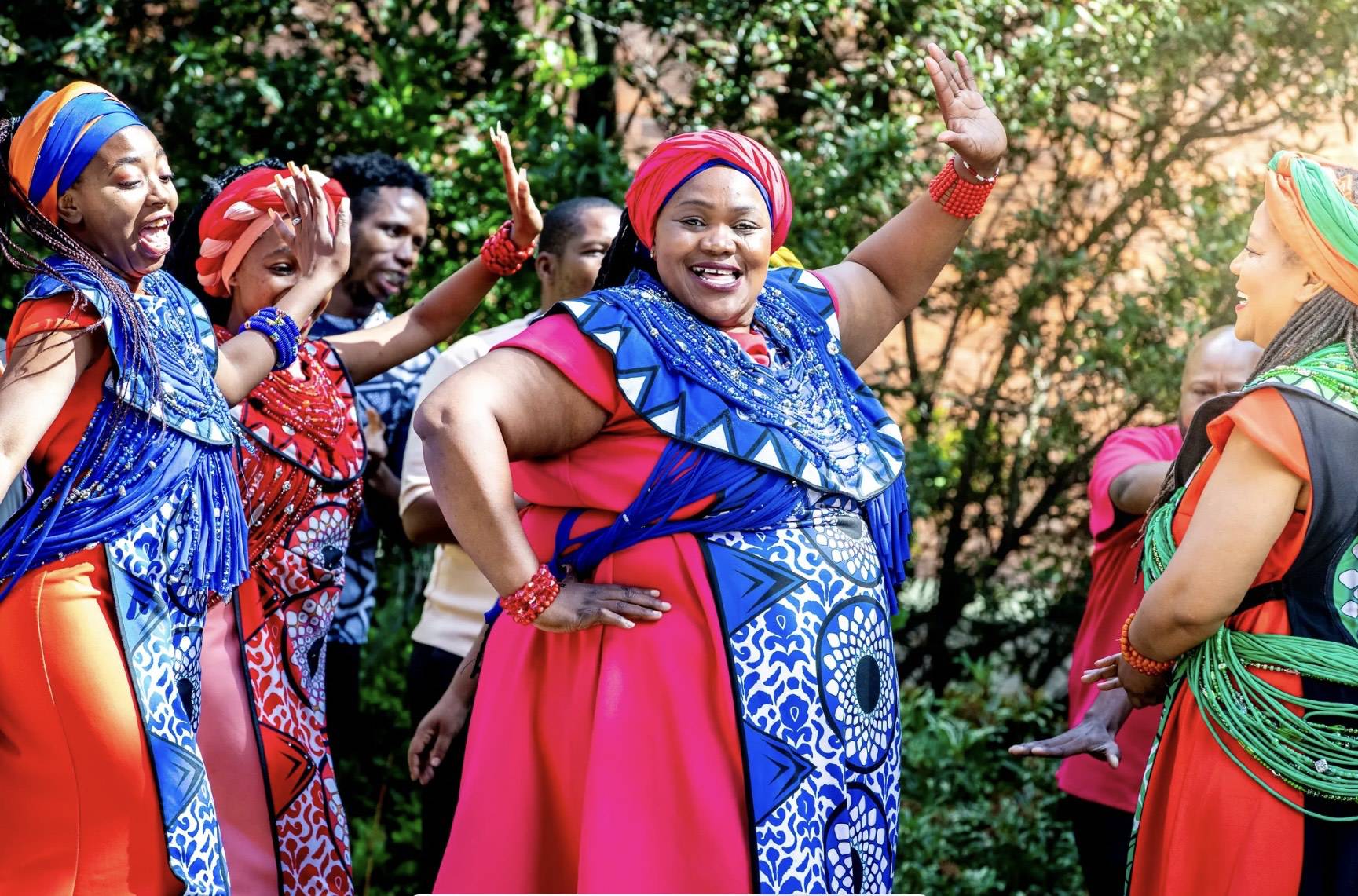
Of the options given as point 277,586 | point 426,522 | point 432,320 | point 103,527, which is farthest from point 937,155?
point 103,527

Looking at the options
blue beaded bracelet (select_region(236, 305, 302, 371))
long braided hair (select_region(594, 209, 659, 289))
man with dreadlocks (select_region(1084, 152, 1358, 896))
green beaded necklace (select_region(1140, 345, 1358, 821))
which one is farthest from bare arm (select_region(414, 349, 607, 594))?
green beaded necklace (select_region(1140, 345, 1358, 821))

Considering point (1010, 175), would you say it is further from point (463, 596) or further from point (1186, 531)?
point (1186, 531)

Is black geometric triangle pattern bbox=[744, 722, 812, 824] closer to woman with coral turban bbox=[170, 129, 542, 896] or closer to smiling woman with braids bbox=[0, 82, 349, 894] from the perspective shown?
smiling woman with braids bbox=[0, 82, 349, 894]

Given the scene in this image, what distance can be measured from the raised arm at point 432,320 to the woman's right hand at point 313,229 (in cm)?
52

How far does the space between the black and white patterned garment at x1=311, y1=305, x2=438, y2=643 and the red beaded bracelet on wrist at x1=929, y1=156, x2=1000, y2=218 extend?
1867 millimetres

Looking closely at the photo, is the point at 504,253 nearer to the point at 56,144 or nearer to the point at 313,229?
the point at 313,229

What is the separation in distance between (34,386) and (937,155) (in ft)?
13.7

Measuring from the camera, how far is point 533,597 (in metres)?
3.07

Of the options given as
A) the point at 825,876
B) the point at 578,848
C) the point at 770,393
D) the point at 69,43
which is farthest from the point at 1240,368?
the point at 69,43

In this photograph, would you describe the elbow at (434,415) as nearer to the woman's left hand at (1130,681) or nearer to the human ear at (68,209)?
the human ear at (68,209)

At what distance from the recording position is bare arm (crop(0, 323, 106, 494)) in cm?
300

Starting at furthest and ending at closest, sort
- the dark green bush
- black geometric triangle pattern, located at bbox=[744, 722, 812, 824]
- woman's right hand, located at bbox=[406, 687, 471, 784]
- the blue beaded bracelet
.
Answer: the dark green bush → the blue beaded bracelet → woman's right hand, located at bbox=[406, 687, 471, 784] → black geometric triangle pattern, located at bbox=[744, 722, 812, 824]

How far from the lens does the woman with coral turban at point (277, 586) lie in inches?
147

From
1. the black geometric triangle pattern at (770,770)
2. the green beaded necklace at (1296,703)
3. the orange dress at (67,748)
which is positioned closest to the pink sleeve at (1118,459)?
the green beaded necklace at (1296,703)
